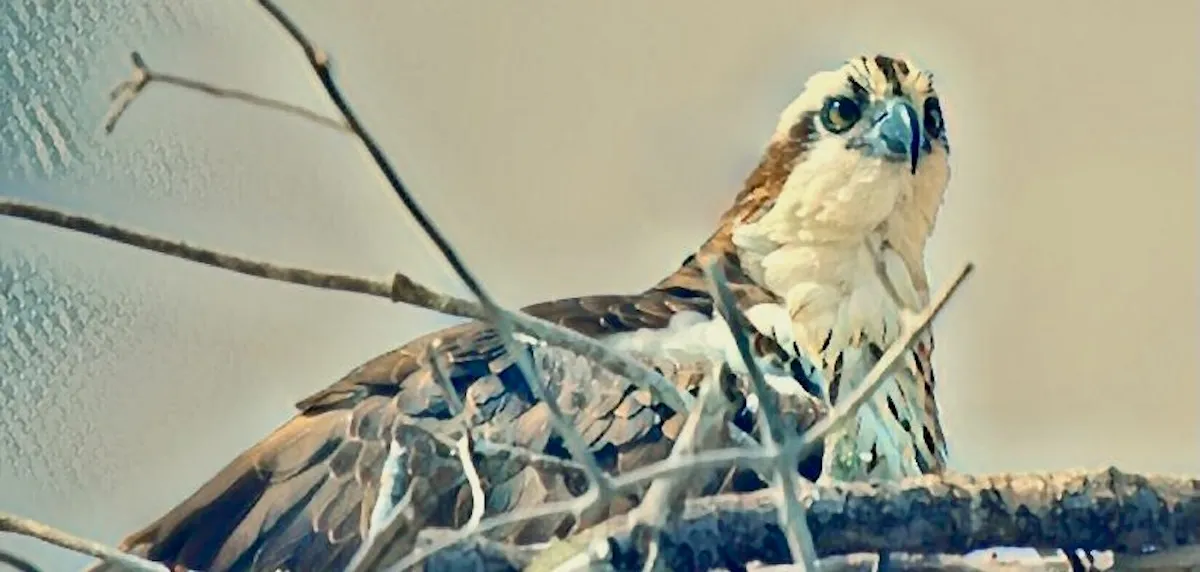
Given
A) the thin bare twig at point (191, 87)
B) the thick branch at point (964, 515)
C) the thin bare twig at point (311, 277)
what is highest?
the thin bare twig at point (191, 87)

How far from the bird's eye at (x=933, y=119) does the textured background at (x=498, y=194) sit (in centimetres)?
2

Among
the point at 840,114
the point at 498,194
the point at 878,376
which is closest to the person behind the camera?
the point at 878,376

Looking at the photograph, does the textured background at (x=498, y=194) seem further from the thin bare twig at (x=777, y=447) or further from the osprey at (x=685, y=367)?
the thin bare twig at (x=777, y=447)

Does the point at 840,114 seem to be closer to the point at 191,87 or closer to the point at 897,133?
the point at 897,133

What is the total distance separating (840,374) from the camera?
143 centimetres

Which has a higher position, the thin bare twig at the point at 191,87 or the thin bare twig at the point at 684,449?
the thin bare twig at the point at 191,87

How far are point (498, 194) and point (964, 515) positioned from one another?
0.64m

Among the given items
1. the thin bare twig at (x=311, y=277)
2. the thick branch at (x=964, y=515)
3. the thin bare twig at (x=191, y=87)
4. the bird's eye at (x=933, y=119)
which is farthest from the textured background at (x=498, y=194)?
the thin bare twig at (x=311, y=277)

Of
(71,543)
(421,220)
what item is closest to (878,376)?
(421,220)

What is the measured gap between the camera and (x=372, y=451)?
1269 millimetres

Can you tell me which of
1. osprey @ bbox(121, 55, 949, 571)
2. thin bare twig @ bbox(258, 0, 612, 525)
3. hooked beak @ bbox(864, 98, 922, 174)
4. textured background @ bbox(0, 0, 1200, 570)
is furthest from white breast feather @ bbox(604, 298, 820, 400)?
thin bare twig @ bbox(258, 0, 612, 525)

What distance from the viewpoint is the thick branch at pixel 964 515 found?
90cm

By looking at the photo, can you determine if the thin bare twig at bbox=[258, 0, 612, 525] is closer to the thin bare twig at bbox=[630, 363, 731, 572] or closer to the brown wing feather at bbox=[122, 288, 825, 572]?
the thin bare twig at bbox=[630, 363, 731, 572]

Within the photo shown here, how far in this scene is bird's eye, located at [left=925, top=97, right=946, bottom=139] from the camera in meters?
1.49
